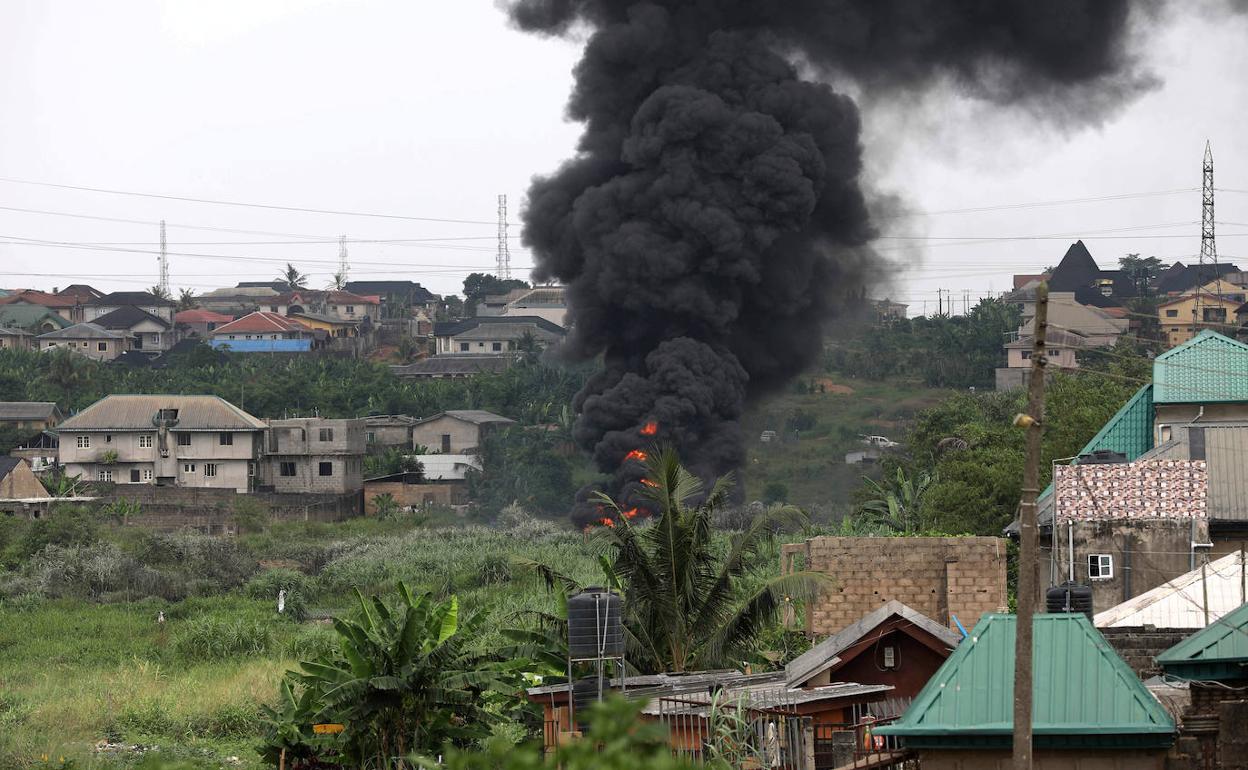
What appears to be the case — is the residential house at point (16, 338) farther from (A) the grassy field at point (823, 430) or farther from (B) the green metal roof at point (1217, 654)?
(B) the green metal roof at point (1217, 654)

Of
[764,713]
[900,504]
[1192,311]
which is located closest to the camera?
[764,713]

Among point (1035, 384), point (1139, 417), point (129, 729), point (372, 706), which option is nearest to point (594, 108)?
point (1139, 417)

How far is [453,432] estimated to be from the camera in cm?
7781

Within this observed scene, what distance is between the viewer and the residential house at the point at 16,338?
104 metres

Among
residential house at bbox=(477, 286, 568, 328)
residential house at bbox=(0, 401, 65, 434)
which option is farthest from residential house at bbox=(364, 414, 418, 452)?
residential house at bbox=(477, 286, 568, 328)

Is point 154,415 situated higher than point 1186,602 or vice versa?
point 154,415

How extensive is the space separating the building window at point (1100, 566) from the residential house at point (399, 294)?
95812 mm

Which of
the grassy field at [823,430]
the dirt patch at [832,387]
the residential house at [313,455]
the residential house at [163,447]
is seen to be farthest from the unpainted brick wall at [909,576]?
the dirt patch at [832,387]

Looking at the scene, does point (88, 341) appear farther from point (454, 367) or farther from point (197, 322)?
point (454, 367)

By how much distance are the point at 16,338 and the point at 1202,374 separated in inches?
3277

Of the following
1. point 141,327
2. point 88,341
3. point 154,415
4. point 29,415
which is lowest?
point 154,415

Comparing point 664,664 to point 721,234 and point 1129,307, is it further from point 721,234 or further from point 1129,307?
point 1129,307

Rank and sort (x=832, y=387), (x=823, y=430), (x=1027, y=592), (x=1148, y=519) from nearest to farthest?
1. (x=1027, y=592)
2. (x=1148, y=519)
3. (x=823, y=430)
4. (x=832, y=387)

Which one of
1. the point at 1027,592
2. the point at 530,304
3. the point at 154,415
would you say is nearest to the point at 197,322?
the point at 530,304
